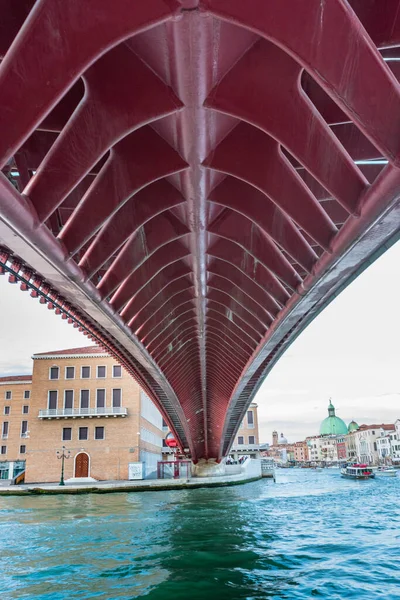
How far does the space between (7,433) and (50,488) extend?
23.5 m

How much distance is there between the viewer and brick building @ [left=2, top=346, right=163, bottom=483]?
1644 inches

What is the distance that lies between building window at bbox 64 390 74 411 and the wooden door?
12.6 ft

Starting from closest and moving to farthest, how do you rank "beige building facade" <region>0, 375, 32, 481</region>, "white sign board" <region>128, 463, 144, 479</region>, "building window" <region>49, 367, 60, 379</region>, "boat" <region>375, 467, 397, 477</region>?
1. "white sign board" <region>128, 463, 144, 479</region>
2. "building window" <region>49, 367, 60, 379</region>
3. "beige building facade" <region>0, 375, 32, 481</region>
4. "boat" <region>375, 467, 397, 477</region>

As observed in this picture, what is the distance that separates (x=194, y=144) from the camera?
6.68m

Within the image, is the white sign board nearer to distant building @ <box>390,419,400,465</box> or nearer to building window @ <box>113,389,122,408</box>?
building window @ <box>113,389,122,408</box>

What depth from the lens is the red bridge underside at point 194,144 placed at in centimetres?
438

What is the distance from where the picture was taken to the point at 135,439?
1667 inches

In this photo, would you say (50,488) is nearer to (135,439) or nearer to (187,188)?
(135,439)

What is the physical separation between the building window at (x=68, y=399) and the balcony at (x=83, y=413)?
48cm

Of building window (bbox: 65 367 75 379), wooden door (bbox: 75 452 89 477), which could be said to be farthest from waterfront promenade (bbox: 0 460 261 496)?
building window (bbox: 65 367 75 379)

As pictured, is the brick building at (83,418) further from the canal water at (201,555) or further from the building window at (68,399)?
the canal water at (201,555)

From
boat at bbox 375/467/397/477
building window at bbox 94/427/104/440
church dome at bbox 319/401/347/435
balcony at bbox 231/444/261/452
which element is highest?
church dome at bbox 319/401/347/435

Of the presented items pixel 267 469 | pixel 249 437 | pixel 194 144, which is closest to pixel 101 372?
pixel 267 469

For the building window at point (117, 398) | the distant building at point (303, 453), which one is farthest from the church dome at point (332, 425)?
the building window at point (117, 398)
